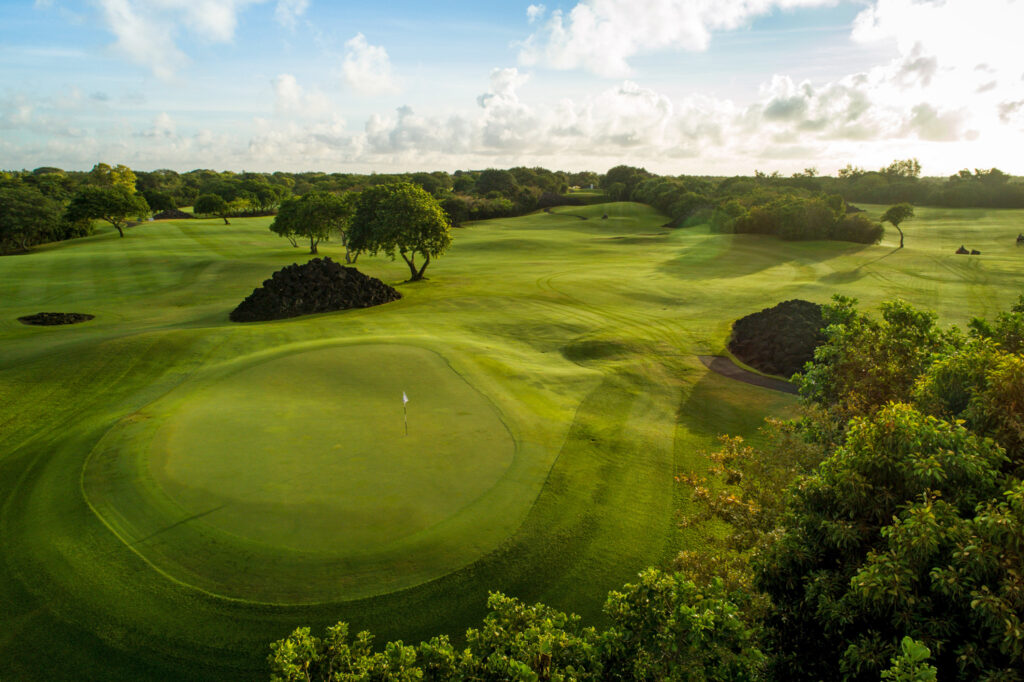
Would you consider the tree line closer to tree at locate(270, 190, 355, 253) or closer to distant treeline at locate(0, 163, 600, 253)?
distant treeline at locate(0, 163, 600, 253)

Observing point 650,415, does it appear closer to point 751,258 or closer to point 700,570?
point 700,570

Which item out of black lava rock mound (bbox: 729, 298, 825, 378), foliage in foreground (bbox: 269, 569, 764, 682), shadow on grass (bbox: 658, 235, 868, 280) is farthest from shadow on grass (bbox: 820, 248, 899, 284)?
foliage in foreground (bbox: 269, 569, 764, 682)

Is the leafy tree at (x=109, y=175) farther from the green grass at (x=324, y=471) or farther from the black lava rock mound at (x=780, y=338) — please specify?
the black lava rock mound at (x=780, y=338)

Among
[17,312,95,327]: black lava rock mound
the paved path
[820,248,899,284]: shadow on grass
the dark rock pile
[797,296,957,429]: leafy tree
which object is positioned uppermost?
the dark rock pile

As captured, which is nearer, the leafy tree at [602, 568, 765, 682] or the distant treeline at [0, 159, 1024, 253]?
the leafy tree at [602, 568, 765, 682]

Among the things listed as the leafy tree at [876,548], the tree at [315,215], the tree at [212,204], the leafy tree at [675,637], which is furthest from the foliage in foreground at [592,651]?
the tree at [212,204]

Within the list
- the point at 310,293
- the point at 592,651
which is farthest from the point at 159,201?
the point at 592,651
